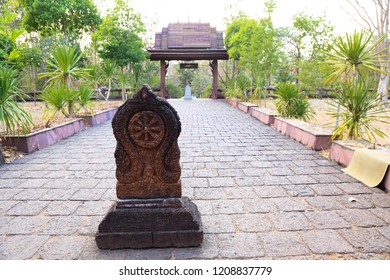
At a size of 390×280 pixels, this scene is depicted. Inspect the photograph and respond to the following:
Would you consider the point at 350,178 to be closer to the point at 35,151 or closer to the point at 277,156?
the point at 277,156

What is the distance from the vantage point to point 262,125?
855cm

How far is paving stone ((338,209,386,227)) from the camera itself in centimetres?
258

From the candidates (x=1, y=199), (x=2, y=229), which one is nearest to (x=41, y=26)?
(x=1, y=199)

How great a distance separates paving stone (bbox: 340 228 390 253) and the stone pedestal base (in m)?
1.26

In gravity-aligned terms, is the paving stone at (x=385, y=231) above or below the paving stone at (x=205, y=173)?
above

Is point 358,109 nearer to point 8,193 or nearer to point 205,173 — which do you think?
point 205,173

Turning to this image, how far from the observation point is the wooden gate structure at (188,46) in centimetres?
1884

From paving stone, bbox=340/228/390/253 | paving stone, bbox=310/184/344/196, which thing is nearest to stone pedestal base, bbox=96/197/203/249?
paving stone, bbox=340/228/390/253

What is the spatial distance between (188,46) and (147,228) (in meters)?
18.9

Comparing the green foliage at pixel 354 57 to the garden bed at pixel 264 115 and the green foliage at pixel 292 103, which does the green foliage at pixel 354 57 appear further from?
the garden bed at pixel 264 115

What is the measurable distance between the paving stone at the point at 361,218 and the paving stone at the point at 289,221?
0.42 meters

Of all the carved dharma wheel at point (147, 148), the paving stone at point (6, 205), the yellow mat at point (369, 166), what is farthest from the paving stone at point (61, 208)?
the yellow mat at point (369, 166)

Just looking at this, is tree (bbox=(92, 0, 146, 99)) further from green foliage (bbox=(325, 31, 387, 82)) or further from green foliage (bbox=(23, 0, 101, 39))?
green foliage (bbox=(325, 31, 387, 82))

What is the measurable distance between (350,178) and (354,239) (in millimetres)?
1667
